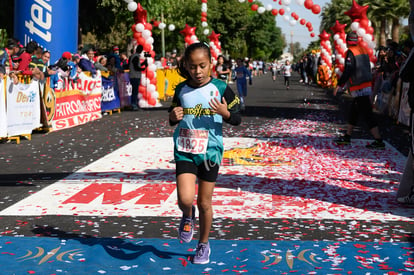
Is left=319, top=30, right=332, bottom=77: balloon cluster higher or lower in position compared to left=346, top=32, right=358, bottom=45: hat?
higher

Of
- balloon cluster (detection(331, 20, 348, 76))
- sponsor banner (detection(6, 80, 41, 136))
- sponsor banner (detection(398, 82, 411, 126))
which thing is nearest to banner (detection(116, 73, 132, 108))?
sponsor banner (detection(6, 80, 41, 136))

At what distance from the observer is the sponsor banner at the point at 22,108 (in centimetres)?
1324

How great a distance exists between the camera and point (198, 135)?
5055mm

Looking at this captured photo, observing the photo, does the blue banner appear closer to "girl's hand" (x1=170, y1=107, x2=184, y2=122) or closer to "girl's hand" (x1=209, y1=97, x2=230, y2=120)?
"girl's hand" (x1=170, y1=107, x2=184, y2=122)

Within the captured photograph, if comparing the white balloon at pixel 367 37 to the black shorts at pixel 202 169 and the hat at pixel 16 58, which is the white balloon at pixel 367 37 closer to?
the hat at pixel 16 58

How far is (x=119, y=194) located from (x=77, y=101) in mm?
9974

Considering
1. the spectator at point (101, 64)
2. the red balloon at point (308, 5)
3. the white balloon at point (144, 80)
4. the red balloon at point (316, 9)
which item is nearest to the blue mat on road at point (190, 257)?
the spectator at point (101, 64)

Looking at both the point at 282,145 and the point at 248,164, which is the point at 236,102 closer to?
the point at 248,164

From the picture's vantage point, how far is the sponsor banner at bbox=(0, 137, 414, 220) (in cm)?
724

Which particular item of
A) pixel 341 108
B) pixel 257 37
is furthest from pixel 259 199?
pixel 257 37

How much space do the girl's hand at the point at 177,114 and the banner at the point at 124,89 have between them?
17191 millimetres

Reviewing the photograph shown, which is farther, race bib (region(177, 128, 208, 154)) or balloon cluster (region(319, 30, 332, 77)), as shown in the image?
balloon cluster (region(319, 30, 332, 77))

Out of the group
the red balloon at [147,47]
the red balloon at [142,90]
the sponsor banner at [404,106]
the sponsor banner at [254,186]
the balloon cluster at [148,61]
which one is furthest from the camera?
the red balloon at [147,47]

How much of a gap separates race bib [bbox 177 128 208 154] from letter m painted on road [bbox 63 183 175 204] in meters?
2.74
